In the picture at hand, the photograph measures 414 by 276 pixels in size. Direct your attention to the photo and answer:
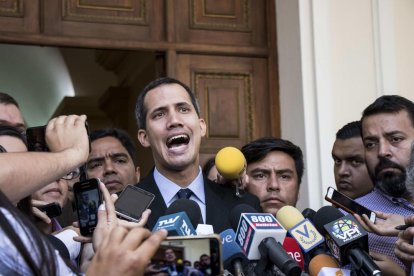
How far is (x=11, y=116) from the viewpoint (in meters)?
4.65

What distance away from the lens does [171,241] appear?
223 centimetres

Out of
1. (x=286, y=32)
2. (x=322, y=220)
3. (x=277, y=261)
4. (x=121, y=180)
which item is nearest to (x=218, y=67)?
(x=286, y=32)

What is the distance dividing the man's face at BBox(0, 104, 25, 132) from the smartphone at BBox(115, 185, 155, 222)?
168 centimetres

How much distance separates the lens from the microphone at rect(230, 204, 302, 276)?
109 inches

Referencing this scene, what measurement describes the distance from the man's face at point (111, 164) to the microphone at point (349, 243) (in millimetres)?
1917

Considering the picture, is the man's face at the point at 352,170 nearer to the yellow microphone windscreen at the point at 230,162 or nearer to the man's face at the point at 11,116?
the yellow microphone windscreen at the point at 230,162

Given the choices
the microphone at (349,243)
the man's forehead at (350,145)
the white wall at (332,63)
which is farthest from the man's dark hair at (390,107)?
the microphone at (349,243)

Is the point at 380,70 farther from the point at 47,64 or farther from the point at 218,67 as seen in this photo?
the point at 47,64

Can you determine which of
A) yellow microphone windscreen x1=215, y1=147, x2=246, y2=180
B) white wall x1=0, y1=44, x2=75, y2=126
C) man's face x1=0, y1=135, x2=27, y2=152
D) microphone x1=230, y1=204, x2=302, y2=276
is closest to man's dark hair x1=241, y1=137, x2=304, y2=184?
yellow microphone windscreen x1=215, y1=147, x2=246, y2=180

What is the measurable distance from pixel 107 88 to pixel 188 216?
7612mm

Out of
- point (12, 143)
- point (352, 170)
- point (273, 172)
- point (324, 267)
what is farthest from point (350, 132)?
point (12, 143)

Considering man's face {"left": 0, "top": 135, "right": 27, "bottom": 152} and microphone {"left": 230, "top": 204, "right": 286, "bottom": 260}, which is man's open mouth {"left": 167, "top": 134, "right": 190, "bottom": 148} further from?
microphone {"left": 230, "top": 204, "right": 286, "bottom": 260}

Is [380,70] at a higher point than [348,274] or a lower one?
higher

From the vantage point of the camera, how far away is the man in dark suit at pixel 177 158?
392 centimetres
